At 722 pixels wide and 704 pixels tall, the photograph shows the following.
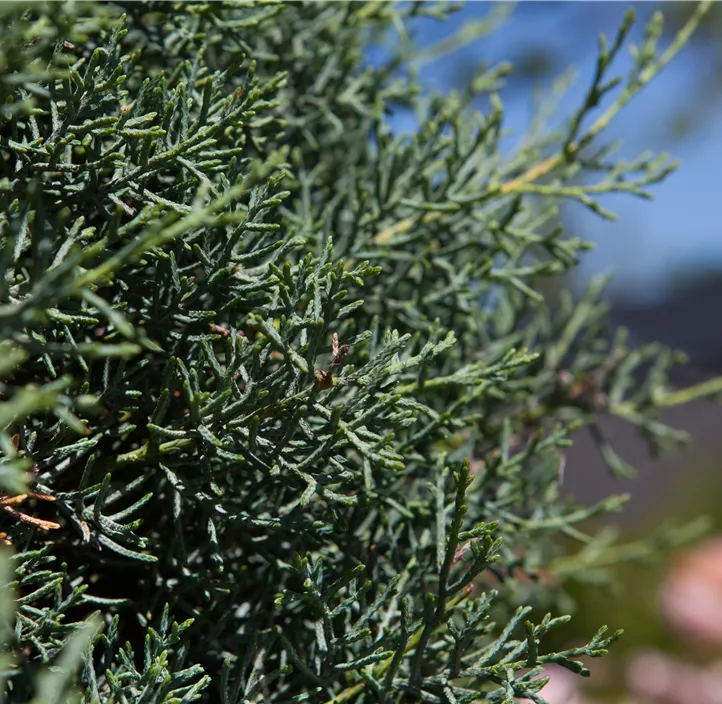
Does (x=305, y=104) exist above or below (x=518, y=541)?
above

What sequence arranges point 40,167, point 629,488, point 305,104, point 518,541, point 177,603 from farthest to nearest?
point 629,488 → point 518,541 → point 305,104 → point 177,603 → point 40,167

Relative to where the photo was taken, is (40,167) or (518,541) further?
(518,541)

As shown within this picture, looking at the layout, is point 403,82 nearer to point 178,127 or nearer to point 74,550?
point 178,127

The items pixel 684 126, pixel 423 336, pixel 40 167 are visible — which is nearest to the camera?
pixel 40 167

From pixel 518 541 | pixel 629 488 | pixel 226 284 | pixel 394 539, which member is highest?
pixel 226 284

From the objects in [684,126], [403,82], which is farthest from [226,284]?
[684,126]

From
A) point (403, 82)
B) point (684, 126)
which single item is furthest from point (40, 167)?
point (684, 126)
